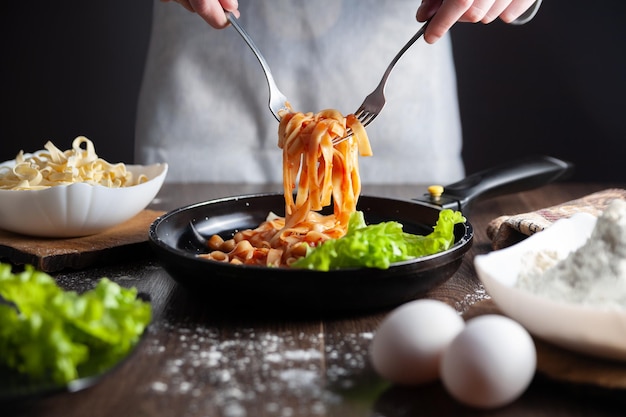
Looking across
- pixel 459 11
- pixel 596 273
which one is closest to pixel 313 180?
pixel 459 11

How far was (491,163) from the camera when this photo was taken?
4.78 meters

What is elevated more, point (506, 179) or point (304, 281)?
point (304, 281)

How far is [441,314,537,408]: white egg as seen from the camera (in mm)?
1186

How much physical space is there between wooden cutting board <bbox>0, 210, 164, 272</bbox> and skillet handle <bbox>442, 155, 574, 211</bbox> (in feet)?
3.26

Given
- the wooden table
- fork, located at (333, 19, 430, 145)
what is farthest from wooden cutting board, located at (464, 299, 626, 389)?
fork, located at (333, 19, 430, 145)

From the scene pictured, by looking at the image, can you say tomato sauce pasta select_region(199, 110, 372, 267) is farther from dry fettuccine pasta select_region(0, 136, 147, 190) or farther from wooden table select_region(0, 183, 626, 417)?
dry fettuccine pasta select_region(0, 136, 147, 190)

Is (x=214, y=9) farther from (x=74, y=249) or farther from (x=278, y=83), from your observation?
(x=278, y=83)

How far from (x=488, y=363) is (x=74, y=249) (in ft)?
4.13

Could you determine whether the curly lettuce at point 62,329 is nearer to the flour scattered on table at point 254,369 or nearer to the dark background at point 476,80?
the flour scattered on table at point 254,369

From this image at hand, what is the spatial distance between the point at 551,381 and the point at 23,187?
1516 millimetres

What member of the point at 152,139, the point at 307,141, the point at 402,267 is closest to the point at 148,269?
the point at 307,141

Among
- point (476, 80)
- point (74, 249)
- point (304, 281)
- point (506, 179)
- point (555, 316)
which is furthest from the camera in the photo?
point (476, 80)

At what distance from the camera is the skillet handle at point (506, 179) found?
2545 mm

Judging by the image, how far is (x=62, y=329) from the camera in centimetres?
124
